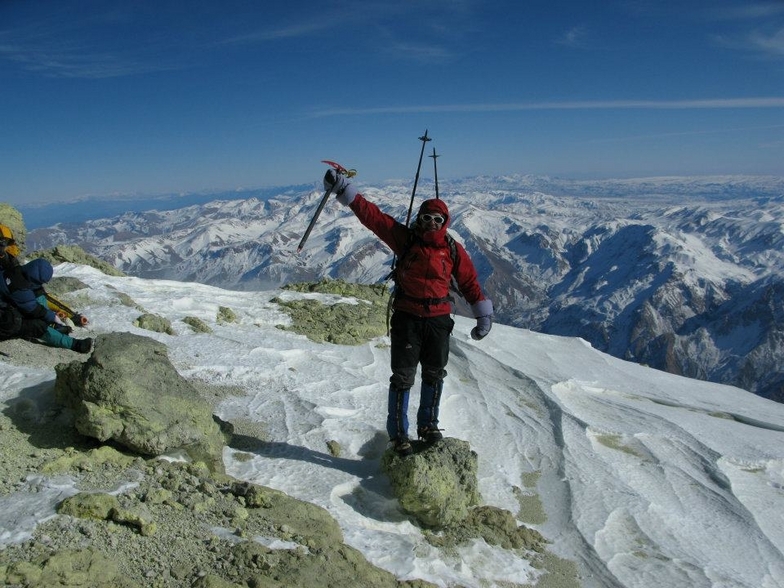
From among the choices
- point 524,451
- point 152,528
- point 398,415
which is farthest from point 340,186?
point 524,451

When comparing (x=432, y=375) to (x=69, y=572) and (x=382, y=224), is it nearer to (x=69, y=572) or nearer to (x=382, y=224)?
(x=382, y=224)

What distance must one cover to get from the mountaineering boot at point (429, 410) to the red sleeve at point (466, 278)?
142 cm

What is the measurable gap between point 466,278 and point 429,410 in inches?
84.9

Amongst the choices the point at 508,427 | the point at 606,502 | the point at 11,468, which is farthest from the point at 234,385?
the point at 606,502

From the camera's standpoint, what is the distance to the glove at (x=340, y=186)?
721 cm

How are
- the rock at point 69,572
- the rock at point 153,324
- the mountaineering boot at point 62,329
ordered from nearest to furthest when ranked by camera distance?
the rock at point 69,572
the mountaineering boot at point 62,329
the rock at point 153,324

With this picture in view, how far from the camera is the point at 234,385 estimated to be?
10133 millimetres

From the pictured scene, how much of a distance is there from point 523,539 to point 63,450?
592 centimetres

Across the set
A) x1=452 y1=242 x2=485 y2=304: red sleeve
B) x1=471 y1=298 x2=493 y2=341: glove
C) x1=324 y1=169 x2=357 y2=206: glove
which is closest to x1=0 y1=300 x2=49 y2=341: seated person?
x1=324 y1=169 x2=357 y2=206: glove

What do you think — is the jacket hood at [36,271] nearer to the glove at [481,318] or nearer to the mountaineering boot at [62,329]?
the mountaineering boot at [62,329]

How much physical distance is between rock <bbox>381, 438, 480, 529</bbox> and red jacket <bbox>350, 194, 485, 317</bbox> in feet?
6.68

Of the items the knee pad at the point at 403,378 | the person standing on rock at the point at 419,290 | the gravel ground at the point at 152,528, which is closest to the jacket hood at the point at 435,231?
the person standing on rock at the point at 419,290

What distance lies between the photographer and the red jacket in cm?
712

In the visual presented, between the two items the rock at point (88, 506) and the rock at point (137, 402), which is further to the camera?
the rock at point (137, 402)
